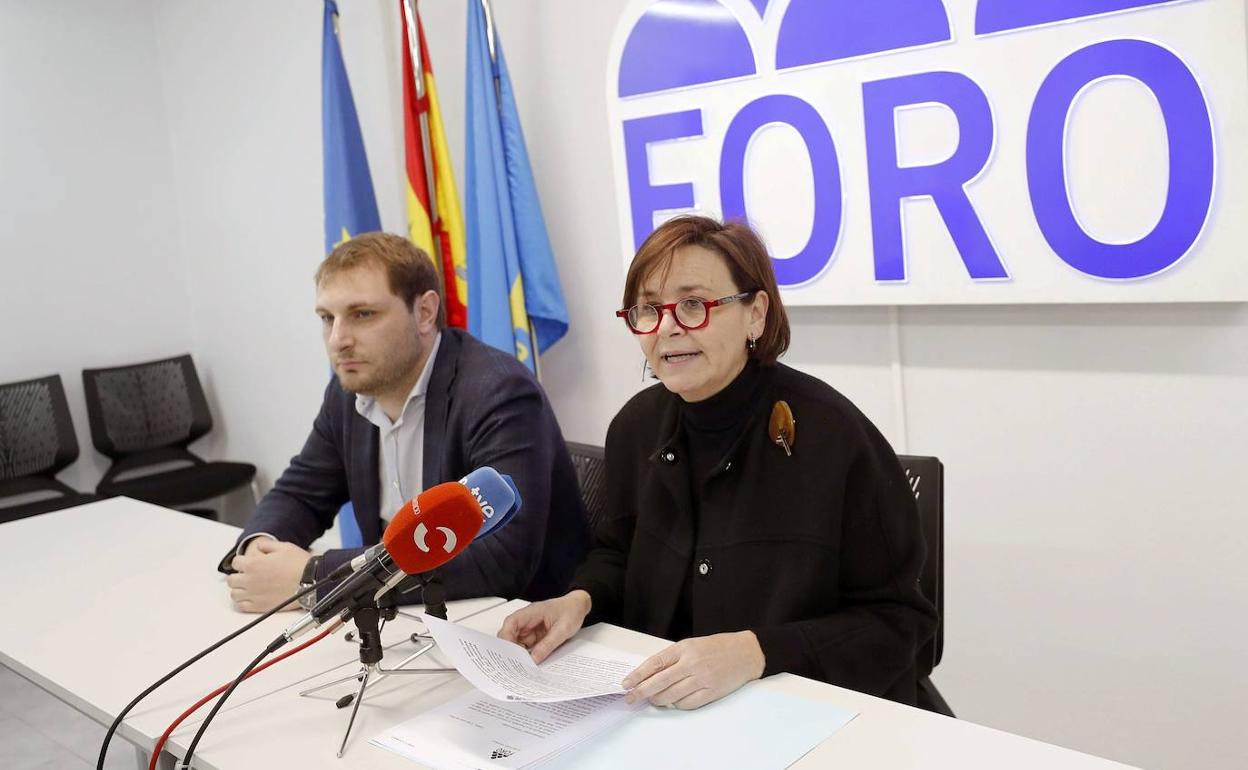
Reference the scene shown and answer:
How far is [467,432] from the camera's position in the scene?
2.12 meters

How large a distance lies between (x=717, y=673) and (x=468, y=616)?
584 millimetres

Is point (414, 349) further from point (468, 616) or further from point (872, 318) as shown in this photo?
point (872, 318)

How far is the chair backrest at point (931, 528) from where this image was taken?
1.78 m

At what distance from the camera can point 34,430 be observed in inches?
179

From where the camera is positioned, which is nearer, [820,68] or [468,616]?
[468,616]

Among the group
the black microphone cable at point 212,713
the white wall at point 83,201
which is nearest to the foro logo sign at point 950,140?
the black microphone cable at point 212,713

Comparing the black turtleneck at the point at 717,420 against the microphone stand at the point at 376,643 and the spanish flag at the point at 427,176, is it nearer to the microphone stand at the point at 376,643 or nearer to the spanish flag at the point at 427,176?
the microphone stand at the point at 376,643

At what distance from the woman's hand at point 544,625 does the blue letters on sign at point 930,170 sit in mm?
1420

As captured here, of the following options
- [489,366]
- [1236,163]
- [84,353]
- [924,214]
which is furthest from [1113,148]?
[84,353]

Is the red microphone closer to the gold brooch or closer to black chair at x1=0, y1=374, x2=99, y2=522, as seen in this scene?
the gold brooch

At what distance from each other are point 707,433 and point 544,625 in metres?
0.40

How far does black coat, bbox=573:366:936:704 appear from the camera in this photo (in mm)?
1539

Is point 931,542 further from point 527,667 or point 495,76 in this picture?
point 495,76

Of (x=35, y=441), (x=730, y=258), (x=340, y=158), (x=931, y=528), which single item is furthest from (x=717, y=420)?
(x=35, y=441)
